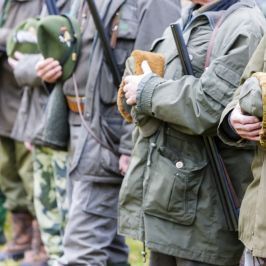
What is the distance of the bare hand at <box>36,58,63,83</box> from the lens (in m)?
5.39

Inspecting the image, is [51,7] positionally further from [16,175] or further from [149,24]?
[16,175]

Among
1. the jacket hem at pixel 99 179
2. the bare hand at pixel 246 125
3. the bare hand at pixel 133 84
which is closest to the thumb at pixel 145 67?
the bare hand at pixel 133 84

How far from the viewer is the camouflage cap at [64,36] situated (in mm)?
5297

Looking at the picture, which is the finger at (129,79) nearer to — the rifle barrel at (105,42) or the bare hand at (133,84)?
the bare hand at (133,84)

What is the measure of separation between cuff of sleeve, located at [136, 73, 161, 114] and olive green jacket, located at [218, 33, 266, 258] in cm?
47

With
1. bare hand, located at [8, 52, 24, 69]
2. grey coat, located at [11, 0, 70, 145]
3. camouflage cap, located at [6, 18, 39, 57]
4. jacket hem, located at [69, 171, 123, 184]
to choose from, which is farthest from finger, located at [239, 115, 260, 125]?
bare hand, located at [8, 52, 24, 69]

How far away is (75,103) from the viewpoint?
210 inches

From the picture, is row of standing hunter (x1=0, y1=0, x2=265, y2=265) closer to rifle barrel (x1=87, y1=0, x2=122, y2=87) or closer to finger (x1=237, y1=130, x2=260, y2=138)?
finger (x1=237, y1=130, x2=260, y2=138)

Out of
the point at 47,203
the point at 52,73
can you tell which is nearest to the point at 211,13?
the point at 52,73

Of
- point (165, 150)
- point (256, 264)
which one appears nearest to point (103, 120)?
point (165, 150)

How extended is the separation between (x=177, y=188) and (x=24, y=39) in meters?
2.23

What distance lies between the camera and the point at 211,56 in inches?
160

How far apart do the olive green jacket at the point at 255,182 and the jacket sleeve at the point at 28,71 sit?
2.34m

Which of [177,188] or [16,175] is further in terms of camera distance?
[16,175]
